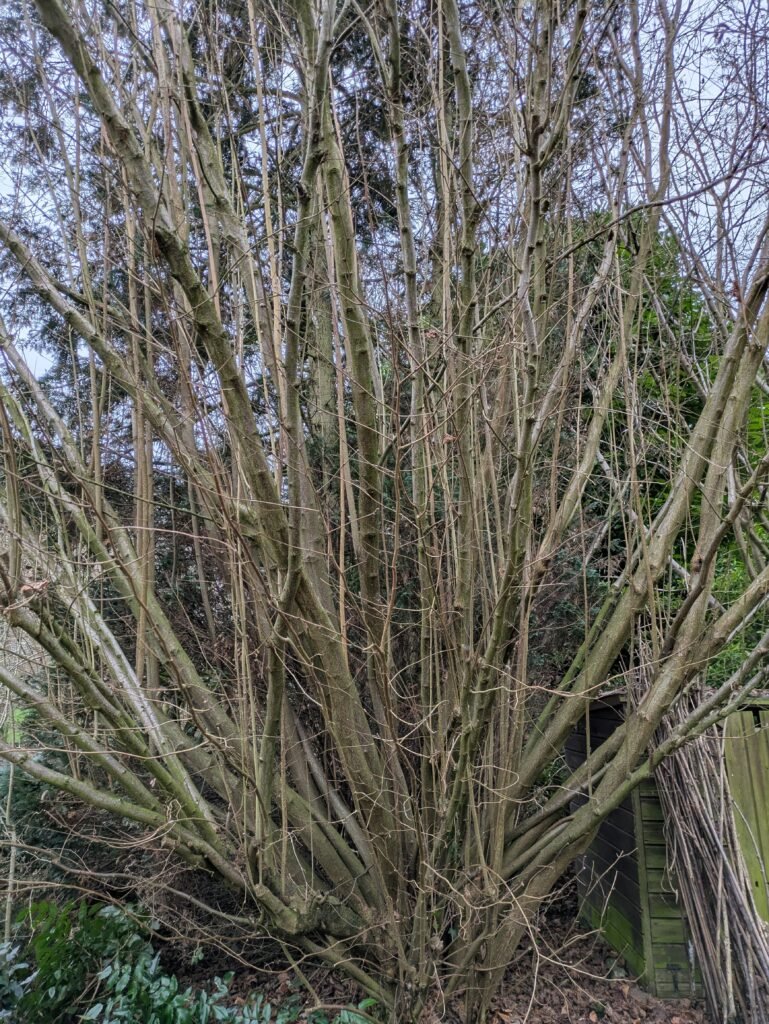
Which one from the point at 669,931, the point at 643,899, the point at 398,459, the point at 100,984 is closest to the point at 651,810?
the point at 643,899

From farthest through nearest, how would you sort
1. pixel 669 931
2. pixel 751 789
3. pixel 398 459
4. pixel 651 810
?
pixel 651 810 < pixel 669 931 < pixel 751 789 < pixel 398 459

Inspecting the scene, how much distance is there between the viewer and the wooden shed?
3.36 metres

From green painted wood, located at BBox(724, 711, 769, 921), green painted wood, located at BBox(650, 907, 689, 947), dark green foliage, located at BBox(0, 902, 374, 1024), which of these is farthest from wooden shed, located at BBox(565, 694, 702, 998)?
dark green foliage, located at BBox(0, 902, 374, 1024)

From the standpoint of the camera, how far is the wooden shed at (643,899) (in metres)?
3.36

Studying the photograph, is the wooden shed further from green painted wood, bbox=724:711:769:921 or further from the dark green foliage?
the dark green foliage

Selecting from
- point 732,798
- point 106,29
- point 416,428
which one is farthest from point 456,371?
point 106,29

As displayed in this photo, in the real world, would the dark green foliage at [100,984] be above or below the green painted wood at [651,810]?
below

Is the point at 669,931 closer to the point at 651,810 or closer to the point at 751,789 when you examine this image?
the point at 651,810

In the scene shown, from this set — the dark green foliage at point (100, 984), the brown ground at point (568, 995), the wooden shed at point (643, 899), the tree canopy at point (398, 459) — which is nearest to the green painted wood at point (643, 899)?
the wooden shed at point (643, 899)

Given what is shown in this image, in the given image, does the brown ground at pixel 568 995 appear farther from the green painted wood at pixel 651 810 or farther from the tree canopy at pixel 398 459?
the green painted wood at pixel 651 810

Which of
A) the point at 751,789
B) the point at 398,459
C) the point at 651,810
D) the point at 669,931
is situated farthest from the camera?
the point at 651,810

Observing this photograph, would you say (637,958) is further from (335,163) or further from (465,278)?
(335,163)

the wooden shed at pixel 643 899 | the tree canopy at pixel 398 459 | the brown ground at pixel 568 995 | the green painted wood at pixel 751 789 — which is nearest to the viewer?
the tree canopy at pixel 398 459

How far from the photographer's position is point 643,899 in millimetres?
3439
